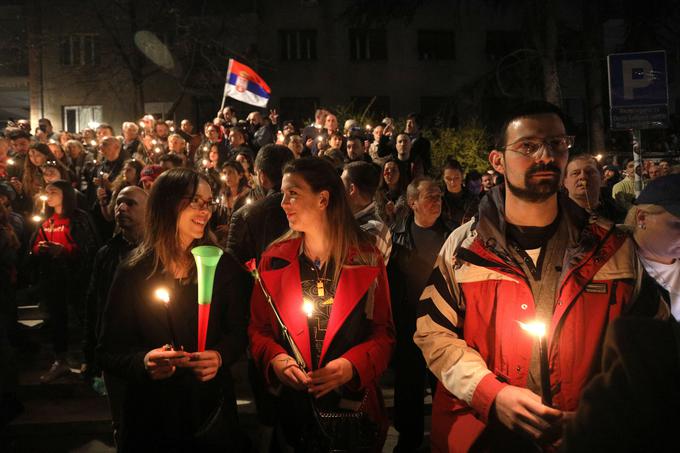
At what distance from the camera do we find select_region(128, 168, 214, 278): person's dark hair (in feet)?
10.2

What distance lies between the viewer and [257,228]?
14.6 feet

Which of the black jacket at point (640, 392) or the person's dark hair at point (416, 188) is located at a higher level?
the person's dark hair at point (416, 188)

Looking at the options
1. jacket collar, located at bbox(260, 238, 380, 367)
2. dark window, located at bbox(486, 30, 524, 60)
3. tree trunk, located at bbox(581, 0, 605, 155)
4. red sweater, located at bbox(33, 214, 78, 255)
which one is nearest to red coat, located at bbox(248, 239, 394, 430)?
jacket collar, located at bbox(260, 238, 380, 367)

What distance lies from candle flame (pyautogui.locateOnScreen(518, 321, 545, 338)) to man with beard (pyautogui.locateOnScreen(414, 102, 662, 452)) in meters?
0.01

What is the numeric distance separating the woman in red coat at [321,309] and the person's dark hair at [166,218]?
1.64 feet

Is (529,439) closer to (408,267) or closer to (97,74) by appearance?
(408,267)

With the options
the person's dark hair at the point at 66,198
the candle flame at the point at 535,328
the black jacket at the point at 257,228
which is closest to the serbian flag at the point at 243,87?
the person's dark hair at the point at 66,198

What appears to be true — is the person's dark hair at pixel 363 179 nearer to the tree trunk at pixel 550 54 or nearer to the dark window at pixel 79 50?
the tree trunk at pixel 550 54

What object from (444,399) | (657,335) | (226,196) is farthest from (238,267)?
(226,196)

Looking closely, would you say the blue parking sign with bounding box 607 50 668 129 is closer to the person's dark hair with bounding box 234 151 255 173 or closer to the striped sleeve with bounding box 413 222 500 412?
the person's dark hair with bounding box 234 151 255 173

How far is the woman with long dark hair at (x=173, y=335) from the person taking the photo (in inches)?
Answer: 111

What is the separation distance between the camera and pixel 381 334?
3.14m

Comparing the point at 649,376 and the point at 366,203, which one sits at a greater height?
the point at 366,203

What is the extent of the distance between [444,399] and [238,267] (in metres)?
1.38
